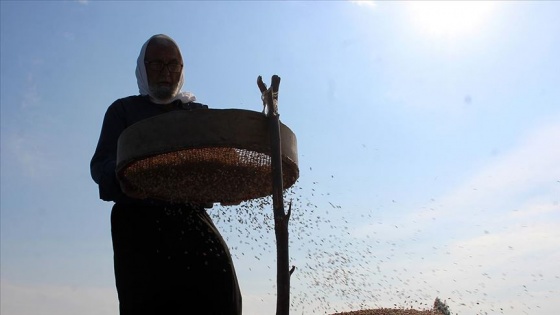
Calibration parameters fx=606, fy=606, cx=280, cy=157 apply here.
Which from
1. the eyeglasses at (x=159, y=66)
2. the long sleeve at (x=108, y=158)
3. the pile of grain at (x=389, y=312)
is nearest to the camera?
the long sleeve at (x=108, y=158)

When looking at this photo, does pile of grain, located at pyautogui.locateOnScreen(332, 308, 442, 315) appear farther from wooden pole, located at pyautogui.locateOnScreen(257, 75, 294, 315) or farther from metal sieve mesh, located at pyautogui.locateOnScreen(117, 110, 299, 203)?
wooden pole, located at pyautogui.locateOnScreen(257, 75, 294, 315)

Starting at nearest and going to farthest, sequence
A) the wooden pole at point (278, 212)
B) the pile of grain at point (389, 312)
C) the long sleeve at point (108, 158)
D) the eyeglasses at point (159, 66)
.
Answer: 1. the wooden pole at point (278, 212)
2. the long sleeve at point (108, 158)
3. the eyeglasses at point (159, 66)
4. the pile of grain at point (389, 312)

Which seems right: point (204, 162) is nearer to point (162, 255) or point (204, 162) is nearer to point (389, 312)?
point (162, 255)

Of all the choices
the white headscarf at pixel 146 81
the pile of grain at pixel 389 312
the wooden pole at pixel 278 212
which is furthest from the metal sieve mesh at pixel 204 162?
the pile of grain at pixel 389 312

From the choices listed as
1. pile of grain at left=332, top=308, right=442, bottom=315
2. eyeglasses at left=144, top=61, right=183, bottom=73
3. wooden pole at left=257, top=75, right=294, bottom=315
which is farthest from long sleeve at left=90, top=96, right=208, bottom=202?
pile of grain at left=332, top=308, right=442, bottom=315

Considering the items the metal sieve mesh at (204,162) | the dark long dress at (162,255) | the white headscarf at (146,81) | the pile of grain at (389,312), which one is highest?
the white headscarf at (146,81)

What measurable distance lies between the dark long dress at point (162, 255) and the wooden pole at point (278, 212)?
543 mm

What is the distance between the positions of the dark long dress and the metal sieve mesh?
10 cm

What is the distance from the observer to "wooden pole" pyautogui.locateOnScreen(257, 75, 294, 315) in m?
1.94

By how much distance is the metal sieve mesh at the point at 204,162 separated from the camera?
1998 millimetres

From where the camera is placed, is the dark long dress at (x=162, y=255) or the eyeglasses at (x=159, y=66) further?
the eyeglasses at (x=159, y=66)

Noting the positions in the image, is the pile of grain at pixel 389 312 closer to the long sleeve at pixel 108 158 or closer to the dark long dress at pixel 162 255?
the dark long dress at pixel 162 255

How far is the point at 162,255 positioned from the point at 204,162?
41 cm

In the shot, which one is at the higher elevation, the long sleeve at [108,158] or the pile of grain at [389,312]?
the long sleeve at [108,158]
